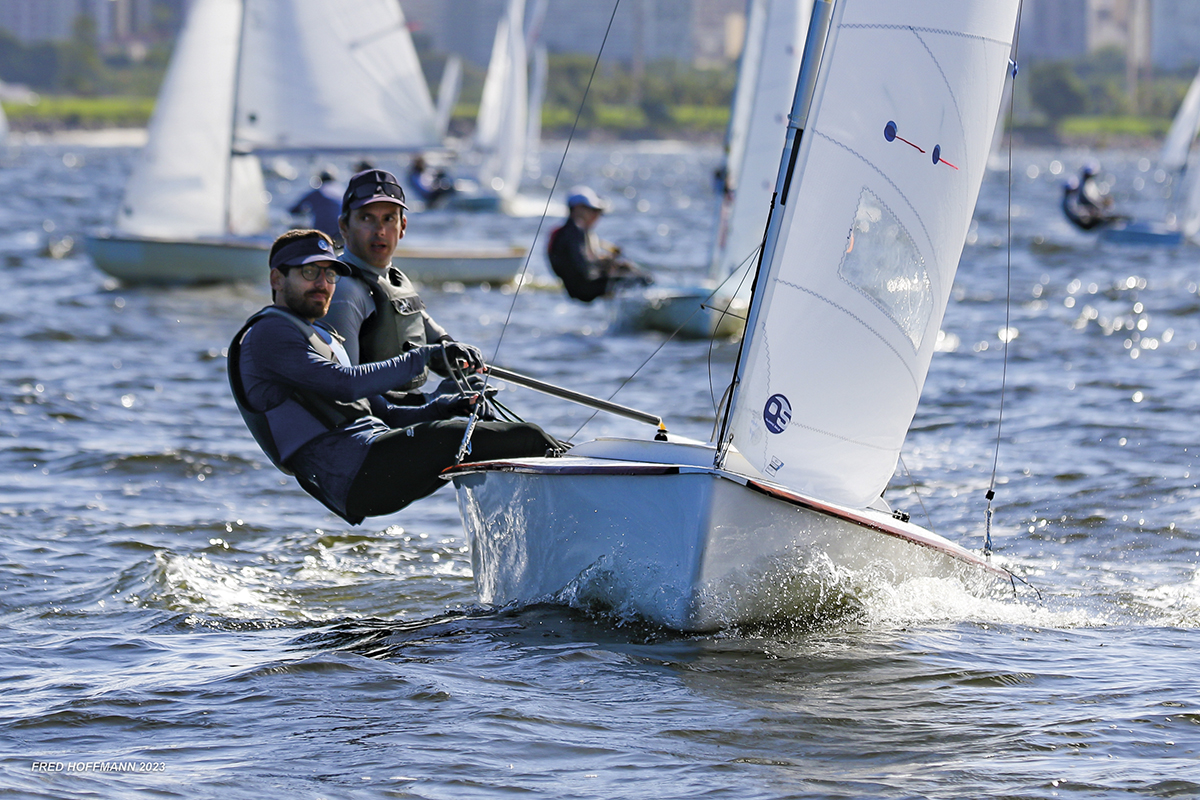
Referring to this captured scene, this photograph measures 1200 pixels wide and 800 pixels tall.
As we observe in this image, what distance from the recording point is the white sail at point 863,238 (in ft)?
15.2

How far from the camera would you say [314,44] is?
53.7 ft

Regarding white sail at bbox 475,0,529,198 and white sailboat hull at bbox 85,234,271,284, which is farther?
white sail at bbox 475,0,529,198

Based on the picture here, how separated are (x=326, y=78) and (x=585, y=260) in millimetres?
5103

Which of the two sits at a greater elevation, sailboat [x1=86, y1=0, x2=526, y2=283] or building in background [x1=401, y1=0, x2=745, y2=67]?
building in background [x1=401, y1=0, x2=745, y2=67]

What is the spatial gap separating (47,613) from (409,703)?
1.85 meters

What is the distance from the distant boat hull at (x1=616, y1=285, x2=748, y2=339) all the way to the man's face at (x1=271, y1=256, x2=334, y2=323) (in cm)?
769

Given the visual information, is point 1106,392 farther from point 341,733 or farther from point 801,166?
point 341,733

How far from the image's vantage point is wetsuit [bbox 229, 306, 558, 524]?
4.85m

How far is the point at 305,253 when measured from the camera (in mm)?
4902

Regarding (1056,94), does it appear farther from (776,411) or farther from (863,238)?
(776,411)

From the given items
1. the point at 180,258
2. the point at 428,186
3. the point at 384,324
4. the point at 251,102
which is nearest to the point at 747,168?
the point at 251,102

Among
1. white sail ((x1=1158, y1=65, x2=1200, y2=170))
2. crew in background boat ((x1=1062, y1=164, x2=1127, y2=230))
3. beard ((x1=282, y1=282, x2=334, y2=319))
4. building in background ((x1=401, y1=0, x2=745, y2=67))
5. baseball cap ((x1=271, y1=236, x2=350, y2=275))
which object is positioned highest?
building in background ((x1=401, y1=0, x2=745, y2=67))

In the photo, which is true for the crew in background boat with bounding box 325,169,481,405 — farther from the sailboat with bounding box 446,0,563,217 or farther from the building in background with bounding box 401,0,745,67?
the building in background with bounding box 401,0,745,67

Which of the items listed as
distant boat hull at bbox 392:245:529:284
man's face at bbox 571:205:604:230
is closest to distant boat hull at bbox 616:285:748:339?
man's face at bbox 571:205:604:230
